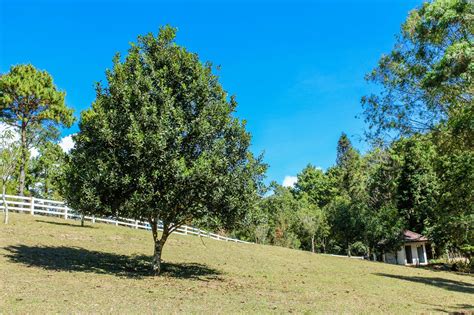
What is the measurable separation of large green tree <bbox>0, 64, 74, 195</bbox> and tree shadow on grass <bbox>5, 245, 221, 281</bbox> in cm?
2065

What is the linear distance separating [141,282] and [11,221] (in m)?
→ 15.6

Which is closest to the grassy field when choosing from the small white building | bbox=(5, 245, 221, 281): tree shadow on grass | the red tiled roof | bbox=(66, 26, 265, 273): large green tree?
bbox=(5, 245, 221, 281): tree shadow on grass

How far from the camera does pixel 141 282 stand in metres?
15.4

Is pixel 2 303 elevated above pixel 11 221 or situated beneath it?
situated beneath

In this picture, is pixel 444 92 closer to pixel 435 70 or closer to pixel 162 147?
pixel 435 70

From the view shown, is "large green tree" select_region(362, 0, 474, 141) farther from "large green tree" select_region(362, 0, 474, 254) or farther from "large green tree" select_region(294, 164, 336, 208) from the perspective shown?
"large green tree" select_region(294, 164, 336, 208)

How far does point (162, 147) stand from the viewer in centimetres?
1535

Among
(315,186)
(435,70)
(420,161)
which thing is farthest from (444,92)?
(315,186)

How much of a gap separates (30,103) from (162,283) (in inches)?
1243

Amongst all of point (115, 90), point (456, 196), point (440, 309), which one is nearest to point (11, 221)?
point (115, 90)

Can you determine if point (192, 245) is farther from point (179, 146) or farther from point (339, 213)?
point (339, 213)

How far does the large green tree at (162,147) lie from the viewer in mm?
15711

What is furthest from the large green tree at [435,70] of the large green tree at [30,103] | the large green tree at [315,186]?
the large green tree at [315,186]

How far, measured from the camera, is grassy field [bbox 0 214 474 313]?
38.8 feet
